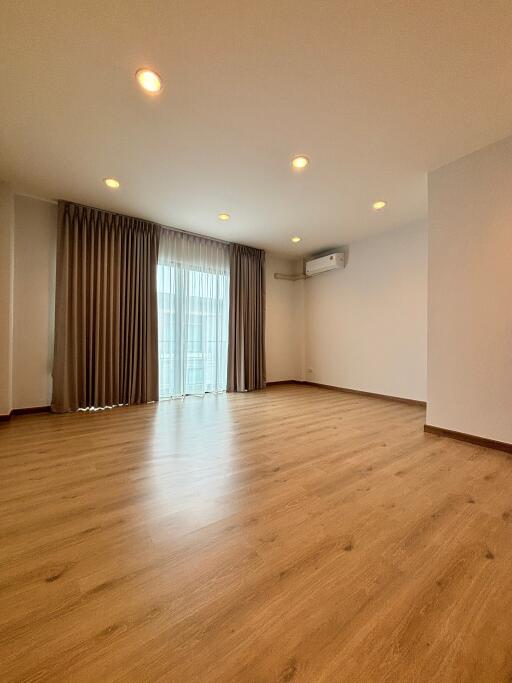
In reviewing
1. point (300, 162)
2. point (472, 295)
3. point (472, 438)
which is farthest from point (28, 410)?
point (472, 295)

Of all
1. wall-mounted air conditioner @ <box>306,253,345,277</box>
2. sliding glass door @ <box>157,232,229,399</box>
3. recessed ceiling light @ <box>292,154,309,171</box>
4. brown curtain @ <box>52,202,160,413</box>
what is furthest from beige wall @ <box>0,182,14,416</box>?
wall-mounted air conditioner @ <box>306,253,345,277</box>

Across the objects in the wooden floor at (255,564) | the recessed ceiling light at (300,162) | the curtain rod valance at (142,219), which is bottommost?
the wooden floor at (255,564)

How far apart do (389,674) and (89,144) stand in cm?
348

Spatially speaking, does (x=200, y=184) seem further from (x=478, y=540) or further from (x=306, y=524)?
(x=478, y=540)

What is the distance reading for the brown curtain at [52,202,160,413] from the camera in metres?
3.27

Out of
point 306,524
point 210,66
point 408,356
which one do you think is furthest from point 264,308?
point 306,524

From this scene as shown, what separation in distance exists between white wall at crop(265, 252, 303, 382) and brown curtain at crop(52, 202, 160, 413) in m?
2.27

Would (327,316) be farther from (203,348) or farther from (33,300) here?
(33,300)

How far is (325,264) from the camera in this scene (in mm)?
4875

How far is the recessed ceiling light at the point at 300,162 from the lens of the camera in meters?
2.42

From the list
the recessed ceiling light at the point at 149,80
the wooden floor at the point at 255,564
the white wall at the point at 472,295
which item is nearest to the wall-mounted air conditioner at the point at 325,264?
the white wall at the point at 472,295

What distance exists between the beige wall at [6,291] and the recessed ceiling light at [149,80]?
2.32m

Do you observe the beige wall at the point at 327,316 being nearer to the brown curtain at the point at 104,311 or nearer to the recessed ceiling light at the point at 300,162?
the brown curtain at the point at 104,311

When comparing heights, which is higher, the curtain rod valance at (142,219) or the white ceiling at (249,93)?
the curtain rod valance at (142,219)
